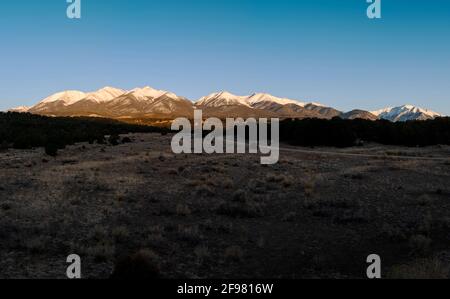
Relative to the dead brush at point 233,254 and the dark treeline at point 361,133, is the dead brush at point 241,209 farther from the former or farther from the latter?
the dark treeline at point 361,133

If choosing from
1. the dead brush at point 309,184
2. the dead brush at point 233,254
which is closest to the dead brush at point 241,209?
the dead brush at point 309,184

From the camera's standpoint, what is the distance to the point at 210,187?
2611 centimetres

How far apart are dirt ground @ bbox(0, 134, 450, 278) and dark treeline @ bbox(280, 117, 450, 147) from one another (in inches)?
991

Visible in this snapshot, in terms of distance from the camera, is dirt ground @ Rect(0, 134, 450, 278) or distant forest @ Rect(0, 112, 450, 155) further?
distant forest @ Rect(0, 112, 450, 155)

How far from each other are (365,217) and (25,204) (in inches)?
583

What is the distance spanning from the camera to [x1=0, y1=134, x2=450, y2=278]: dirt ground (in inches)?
504

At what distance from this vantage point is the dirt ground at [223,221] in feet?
42.0

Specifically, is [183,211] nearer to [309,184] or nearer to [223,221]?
[223,221]

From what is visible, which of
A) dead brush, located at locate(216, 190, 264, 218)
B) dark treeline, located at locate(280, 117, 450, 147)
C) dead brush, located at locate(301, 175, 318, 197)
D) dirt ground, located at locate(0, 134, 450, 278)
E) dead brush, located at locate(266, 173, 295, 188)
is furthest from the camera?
dark treeline, located at locate(280, 117, 450, 147)

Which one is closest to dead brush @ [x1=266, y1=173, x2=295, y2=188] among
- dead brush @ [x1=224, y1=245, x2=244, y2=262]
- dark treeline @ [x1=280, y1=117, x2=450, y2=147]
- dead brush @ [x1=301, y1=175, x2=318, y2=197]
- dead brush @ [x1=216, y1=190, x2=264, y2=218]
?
dead brush @ [x1=301, y1=175, x2=318, y2=197]

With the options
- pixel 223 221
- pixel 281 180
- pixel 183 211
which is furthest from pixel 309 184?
pixel 183 211

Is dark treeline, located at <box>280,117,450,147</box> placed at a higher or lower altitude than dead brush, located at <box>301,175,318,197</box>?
higher

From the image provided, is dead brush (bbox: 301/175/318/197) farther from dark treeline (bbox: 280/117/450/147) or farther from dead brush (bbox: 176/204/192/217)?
dark treeline (bbox: 280/117/450/147)

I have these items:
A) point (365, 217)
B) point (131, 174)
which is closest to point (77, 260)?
point (365, 217)
